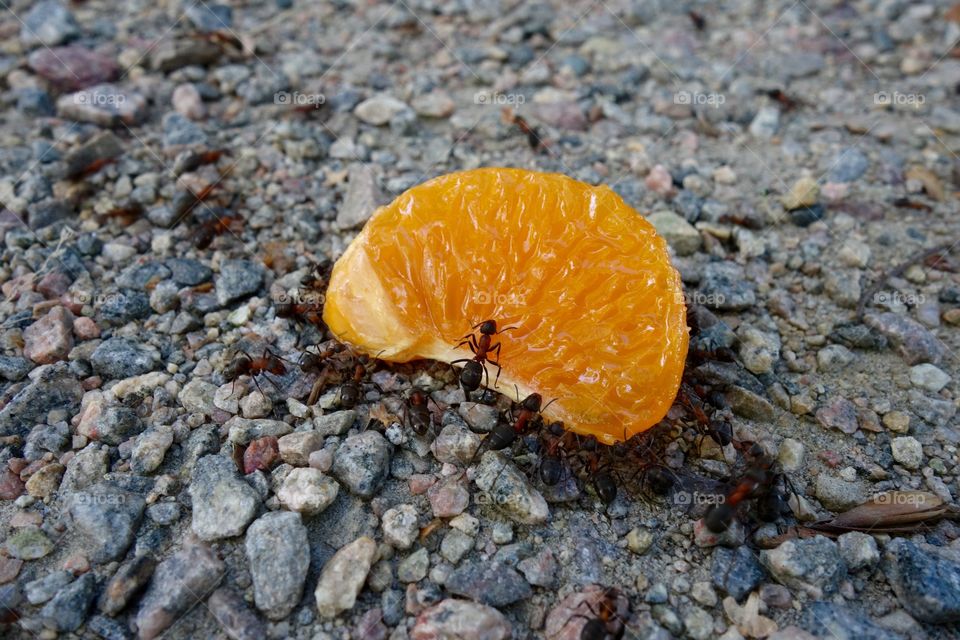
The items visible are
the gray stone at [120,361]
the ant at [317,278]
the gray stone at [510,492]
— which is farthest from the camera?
the ant at [317,278]

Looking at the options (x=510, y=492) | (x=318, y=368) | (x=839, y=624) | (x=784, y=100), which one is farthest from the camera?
(x=784, y=100)

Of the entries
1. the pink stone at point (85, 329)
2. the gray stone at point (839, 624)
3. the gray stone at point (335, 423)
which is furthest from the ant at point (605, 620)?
the pink stone at point (85, 329)

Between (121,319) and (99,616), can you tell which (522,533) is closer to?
(99,616)

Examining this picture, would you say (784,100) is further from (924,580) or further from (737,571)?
(737,571)

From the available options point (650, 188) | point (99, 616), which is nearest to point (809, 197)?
point (650, 188)

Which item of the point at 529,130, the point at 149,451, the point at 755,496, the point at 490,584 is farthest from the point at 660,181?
the point at 149,451

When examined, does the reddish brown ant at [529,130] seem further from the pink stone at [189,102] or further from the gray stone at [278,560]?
the gray stone at [278,560]
